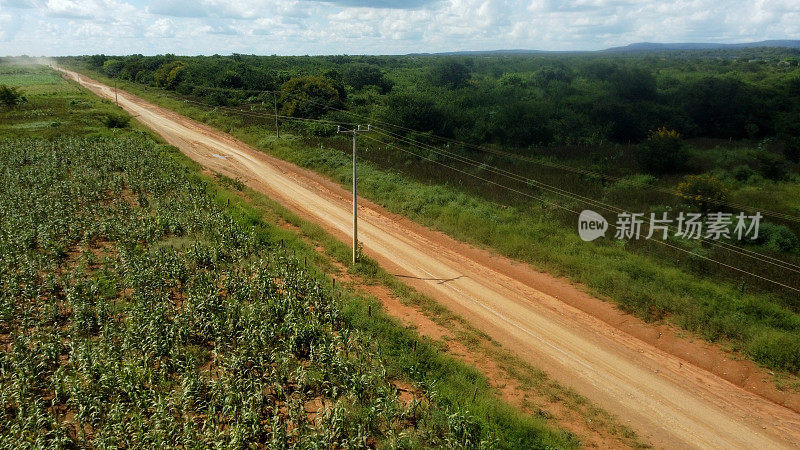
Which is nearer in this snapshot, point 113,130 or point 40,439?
point 40,439

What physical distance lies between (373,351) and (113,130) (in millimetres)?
45288

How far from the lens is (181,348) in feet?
45.5

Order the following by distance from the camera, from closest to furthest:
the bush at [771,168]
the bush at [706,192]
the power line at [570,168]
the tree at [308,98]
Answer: the power line at [570,168] → the bush at [706,192] → the bush at [771,168] → the tree at [308,98]

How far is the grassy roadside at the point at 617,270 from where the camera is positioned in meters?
16.0

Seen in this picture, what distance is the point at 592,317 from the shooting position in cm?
1798

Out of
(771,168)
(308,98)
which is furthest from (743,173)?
(308,98)

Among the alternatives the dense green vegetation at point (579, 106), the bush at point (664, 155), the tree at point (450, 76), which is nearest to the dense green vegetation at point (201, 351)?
the bush at point (664, 155)

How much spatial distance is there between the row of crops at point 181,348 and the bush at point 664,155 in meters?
28.6

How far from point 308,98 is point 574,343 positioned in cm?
4576

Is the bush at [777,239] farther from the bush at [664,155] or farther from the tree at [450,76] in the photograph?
the tree at [450,76]

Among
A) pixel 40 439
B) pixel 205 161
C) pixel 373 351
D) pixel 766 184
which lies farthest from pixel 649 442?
pixel 205 161

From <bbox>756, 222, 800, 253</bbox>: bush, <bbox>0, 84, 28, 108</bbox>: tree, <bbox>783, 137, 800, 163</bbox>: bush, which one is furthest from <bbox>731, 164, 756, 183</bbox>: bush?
<bbox>0, 84, 28, 108</bbox>: tree

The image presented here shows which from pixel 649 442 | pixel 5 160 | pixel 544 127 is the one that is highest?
pixel 544 127

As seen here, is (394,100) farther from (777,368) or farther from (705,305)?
(777,368)
